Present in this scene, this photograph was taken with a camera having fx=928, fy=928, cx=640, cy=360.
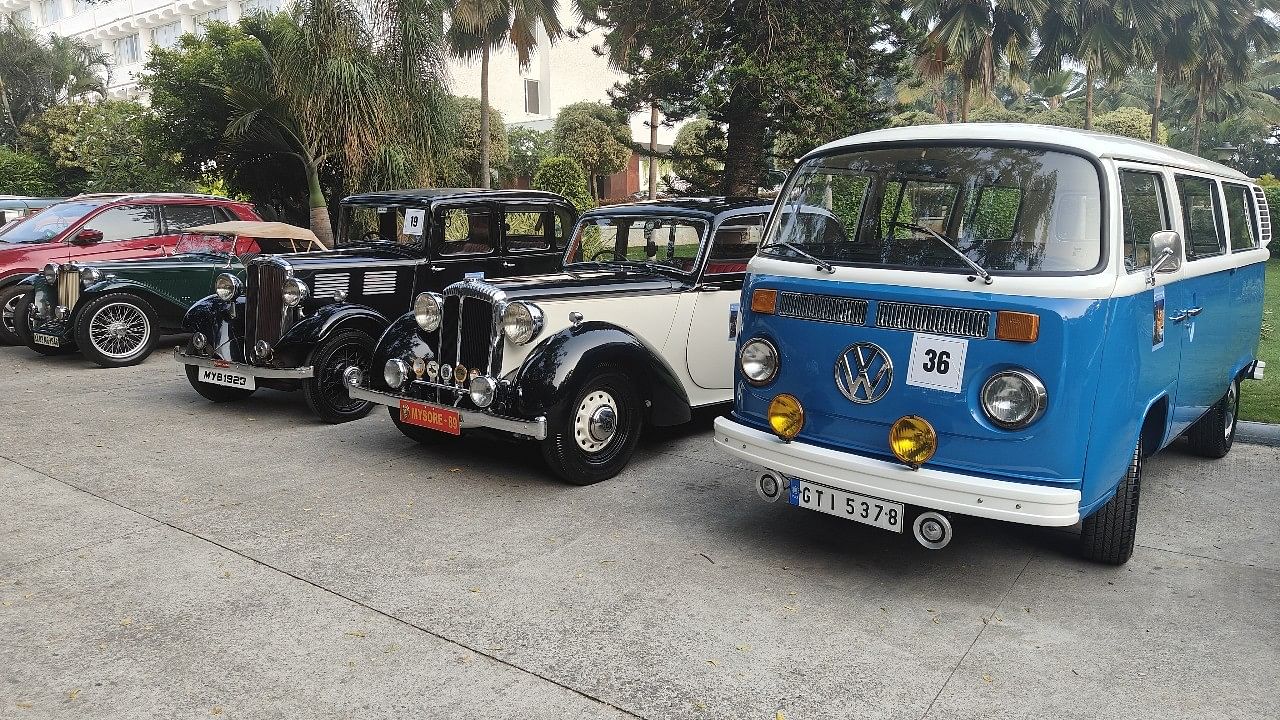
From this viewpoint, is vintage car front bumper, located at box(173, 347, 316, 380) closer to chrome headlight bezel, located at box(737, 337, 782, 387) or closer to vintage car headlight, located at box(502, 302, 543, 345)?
vintage car headlight, located at box(502, 302, 543, 345)

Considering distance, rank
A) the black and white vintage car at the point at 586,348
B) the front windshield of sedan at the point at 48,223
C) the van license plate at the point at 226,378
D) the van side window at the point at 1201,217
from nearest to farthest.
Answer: the van side window at the point at 1201,217
the black and white vintage car at the point at 586,348
the van license plate at the point at 226,378
the front windshield of sedan at the point at 48,223

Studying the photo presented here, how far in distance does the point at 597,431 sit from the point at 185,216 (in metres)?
8.25

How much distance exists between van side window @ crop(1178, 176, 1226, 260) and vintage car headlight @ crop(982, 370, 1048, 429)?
70.4 inches

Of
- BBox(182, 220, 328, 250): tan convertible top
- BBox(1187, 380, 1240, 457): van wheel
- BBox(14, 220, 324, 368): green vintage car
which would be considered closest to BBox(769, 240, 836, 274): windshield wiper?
BBox(1187, 380, 1240, 457): van wheel

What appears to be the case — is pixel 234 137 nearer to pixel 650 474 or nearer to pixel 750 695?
pixel 650 474

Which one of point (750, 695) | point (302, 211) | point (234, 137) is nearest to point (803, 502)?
point (750, 695)

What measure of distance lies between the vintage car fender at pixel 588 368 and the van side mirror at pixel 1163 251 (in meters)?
3.08

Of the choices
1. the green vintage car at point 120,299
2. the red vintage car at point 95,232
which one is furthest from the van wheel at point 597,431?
the red vintage car at point 95,232

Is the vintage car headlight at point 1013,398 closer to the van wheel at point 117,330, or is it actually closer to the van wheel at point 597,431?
the van wheel at point 597,431

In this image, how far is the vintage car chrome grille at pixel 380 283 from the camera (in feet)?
27.0

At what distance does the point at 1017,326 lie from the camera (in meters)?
3.92

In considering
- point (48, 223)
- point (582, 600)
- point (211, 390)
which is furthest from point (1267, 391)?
point (48, 223)

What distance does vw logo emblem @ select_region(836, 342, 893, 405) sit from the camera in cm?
429

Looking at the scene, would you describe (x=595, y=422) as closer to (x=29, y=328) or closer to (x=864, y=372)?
(x=864, y=372)
